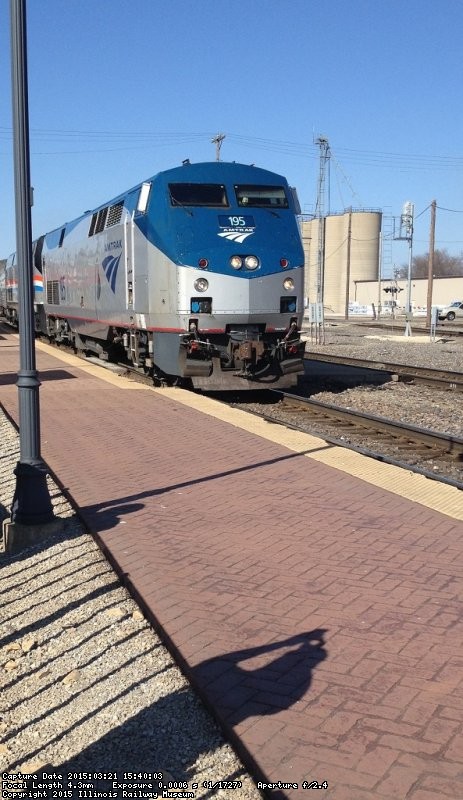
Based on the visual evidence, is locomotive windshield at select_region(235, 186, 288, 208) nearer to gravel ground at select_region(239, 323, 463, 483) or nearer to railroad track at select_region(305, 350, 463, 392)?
gravel ground at select_region(239, 323, 463, 483)

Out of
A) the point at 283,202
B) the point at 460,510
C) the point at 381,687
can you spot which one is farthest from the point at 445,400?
the point at 381,687

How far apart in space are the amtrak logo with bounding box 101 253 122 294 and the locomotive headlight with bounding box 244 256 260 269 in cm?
341

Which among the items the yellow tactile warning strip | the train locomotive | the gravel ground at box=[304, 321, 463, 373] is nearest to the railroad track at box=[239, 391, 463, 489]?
the yellow tactile warning strip

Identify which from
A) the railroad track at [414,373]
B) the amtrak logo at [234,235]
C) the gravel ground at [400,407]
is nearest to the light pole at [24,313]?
the gravel ground at [400,407]

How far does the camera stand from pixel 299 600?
15.0ft

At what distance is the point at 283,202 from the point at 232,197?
1.02 m

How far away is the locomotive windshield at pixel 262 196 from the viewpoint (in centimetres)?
1313

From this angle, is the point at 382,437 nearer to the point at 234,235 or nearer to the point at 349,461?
the point at 349,461

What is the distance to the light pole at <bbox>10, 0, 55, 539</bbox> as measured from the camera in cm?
576

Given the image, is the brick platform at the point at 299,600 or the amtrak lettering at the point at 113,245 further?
the amtrak lettering at the point at 113,245

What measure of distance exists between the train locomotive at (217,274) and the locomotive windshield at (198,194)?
0.06 ft

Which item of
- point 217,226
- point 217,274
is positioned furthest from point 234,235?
point 217,274

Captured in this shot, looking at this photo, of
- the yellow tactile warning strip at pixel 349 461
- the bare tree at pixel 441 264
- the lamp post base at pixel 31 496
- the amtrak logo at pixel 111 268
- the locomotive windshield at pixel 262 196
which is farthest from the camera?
the bare tree at pixel 441 264

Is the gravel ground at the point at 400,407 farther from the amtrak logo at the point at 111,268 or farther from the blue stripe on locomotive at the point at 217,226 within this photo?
the amtrak logo at the point at 111,268
